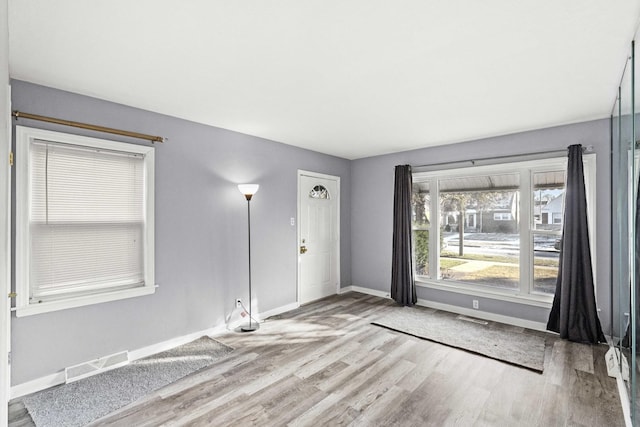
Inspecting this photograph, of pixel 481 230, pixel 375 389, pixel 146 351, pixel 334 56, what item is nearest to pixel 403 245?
pixel 481 230

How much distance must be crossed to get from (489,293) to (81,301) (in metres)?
4.52

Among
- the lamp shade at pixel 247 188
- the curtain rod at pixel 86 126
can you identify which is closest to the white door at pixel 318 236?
the lamp shade at pixel 247 188

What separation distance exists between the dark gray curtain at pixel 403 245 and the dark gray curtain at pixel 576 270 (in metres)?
1.84

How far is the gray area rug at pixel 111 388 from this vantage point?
7.48 ft

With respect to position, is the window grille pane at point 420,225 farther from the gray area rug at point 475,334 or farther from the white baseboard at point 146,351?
the white baseboard at point 146,351

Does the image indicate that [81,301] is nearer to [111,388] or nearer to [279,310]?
[111,388]

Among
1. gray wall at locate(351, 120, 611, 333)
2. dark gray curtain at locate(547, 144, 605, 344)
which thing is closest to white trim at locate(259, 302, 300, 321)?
gray wall at locate(351, 120, 611, 333)

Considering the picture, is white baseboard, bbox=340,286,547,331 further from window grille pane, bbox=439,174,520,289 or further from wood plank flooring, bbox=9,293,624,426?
window grille pane, bbox=439,174,520,289

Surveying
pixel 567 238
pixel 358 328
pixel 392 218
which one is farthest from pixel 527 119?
Result: pixel 358 328

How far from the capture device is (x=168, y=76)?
8.14 ft

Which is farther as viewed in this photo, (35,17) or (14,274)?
(14,274)

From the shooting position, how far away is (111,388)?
259cm

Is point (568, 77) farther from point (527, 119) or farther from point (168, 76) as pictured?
point (168, 76)

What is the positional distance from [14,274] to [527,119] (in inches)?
194
